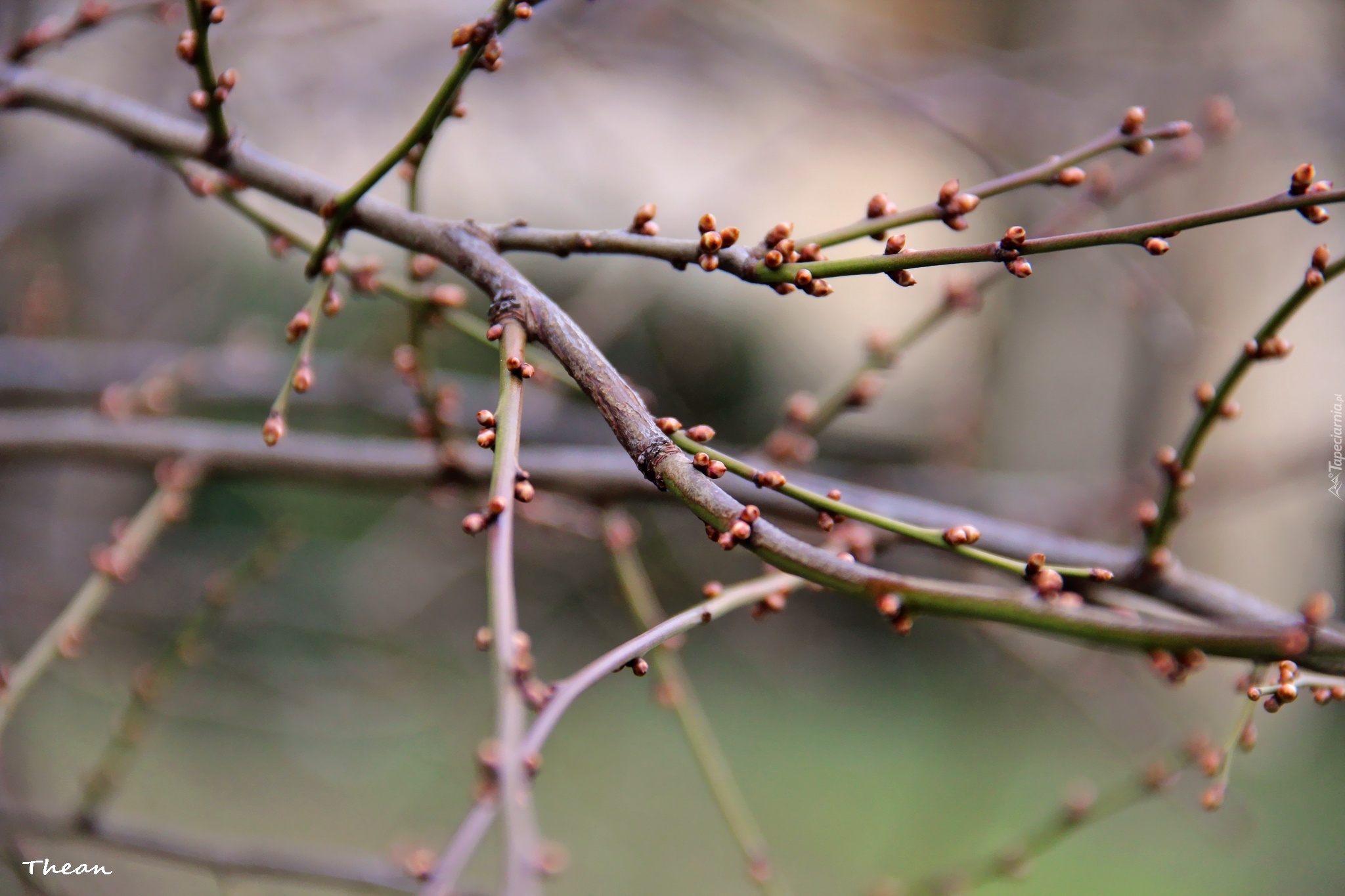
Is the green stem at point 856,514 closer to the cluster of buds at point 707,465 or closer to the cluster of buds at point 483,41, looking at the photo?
the cluster of buds at point 707,465

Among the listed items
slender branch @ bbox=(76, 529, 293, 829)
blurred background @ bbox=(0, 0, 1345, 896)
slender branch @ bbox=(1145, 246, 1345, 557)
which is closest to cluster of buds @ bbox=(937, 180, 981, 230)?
slender branch @ bbox=(1145, 246, 1345, 557)

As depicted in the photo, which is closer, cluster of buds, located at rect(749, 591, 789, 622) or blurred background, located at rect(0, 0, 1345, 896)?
cluster of buds, located at rect(749, 591, 789, 622)

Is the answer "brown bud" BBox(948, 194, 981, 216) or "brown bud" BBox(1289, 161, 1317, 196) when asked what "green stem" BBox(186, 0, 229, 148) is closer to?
"brown bud" BBox(948, 194, 981, 216)

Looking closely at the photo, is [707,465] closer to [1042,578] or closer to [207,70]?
[1042,578]

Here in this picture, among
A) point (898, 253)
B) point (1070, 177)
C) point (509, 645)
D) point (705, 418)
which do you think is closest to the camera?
point (509, 645)

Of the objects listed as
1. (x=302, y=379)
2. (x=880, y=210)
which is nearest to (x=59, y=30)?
(x=302, y=379)

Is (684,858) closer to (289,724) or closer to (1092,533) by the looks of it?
(289,724)

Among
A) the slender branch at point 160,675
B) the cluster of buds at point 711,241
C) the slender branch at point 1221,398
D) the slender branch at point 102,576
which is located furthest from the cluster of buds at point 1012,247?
the slender branch at point 160,675
